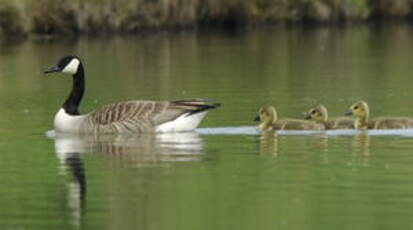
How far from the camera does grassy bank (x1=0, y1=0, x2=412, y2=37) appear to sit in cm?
4153

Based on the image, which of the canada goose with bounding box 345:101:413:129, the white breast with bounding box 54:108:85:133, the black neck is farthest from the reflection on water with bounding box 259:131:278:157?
the black neck

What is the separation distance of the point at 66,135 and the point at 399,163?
5.15 m

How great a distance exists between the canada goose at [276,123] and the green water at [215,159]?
26 cm

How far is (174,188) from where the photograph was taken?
15297 millimetres

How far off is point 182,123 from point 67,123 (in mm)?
1521

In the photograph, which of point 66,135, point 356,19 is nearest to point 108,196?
point 66,135

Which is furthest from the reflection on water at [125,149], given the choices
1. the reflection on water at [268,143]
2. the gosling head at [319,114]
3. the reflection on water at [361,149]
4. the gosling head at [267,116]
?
the reflection on water at [361,149]

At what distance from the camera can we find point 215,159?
687 inches

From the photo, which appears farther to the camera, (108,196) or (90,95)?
(90,95)

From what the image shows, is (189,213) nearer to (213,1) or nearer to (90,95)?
(90,95)

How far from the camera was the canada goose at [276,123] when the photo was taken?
1992cm

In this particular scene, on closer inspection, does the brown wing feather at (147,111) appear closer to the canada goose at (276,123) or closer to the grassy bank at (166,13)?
the canada goose at (276,123)

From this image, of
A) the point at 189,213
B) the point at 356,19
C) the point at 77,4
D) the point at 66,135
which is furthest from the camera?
the point at 356,19

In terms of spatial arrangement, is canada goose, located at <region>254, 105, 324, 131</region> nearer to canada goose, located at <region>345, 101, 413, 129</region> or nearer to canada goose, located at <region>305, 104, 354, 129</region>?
canada goose, located at <region>305, 104, 354, 129</region>
